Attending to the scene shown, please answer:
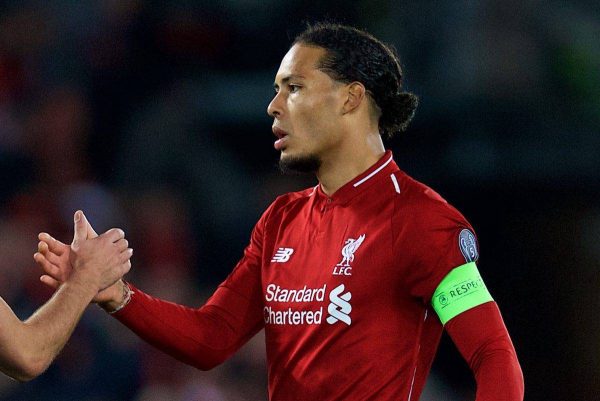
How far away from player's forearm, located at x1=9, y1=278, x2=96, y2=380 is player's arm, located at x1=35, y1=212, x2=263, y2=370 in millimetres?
130

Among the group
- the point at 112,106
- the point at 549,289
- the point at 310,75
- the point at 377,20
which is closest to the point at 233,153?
the point at 112,106

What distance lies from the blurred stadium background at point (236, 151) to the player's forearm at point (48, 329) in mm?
2454

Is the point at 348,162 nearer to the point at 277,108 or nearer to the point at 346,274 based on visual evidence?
the point at 277,108

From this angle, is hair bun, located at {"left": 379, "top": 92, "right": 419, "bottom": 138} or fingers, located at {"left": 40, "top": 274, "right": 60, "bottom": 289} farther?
hair bun, located at {"left": 379, "top": 92, "right": 419, "bottom": 138}

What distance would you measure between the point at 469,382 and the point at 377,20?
2382mm

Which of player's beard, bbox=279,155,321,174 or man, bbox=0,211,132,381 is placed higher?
player's beard, bbox=279,155,321,174

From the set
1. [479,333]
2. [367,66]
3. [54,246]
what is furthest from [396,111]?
[54,246]

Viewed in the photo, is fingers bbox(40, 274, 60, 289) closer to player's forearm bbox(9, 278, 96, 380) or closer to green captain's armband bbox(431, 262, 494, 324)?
player's forearm bbox(9, 278, 96, 380)

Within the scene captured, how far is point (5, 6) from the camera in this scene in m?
6.52

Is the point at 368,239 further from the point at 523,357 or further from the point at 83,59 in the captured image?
the point at 83,59

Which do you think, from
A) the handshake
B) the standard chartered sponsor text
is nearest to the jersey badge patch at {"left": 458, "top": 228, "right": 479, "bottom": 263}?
the standard chartered sponsor text

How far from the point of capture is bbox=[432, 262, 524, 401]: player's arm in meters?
2.81

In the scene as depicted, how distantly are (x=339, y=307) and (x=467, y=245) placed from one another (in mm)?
444

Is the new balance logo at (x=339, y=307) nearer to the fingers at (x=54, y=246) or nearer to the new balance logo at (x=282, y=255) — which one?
the new balance logo at (x=282, y=255)
